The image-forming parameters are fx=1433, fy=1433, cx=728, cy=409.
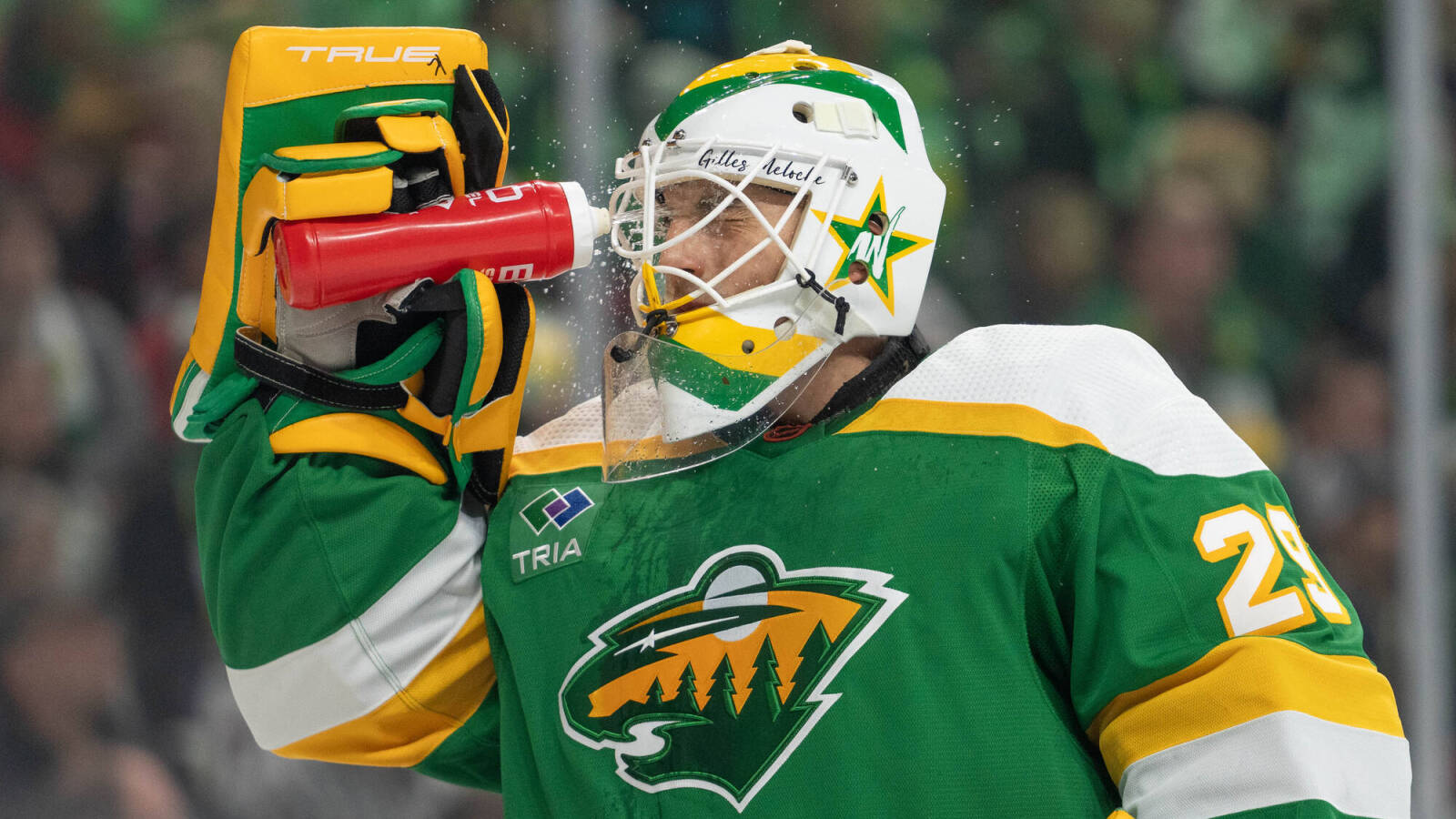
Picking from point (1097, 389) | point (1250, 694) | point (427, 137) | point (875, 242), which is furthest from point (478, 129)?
point (1250, 694)

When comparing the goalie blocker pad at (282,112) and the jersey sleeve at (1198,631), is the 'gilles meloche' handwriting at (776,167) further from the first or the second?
the jersey sleeve at (1198,631)

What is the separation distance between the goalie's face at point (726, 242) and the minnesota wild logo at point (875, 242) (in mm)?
51

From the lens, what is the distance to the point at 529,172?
216cm

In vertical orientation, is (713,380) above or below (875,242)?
below

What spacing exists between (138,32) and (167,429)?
2.23 ft

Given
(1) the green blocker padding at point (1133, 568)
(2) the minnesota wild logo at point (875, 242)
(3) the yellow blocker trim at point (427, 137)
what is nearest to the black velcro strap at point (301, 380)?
(3) the yellow blocker trim at point (427, 137)

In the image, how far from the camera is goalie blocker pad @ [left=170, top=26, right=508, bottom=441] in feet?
4.38

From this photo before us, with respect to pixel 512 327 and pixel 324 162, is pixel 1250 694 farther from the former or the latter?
pixel 324 162

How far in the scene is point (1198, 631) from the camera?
3.74ft

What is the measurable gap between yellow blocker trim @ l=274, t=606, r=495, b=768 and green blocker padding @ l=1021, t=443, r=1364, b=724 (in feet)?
2.02

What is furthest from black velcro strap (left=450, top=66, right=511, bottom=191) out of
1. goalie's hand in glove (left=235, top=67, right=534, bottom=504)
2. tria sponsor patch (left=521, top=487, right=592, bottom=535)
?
tria sponsor patch (left=521, top=487, right=592, bottom=535)

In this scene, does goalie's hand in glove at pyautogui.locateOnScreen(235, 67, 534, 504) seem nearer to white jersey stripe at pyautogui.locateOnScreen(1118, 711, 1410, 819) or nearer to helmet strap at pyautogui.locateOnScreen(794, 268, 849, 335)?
helmet strap at pyautogui.locateOnScreen(794, 268, 849, 335)

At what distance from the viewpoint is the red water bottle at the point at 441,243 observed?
129 centimetres

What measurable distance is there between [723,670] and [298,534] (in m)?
0.44
